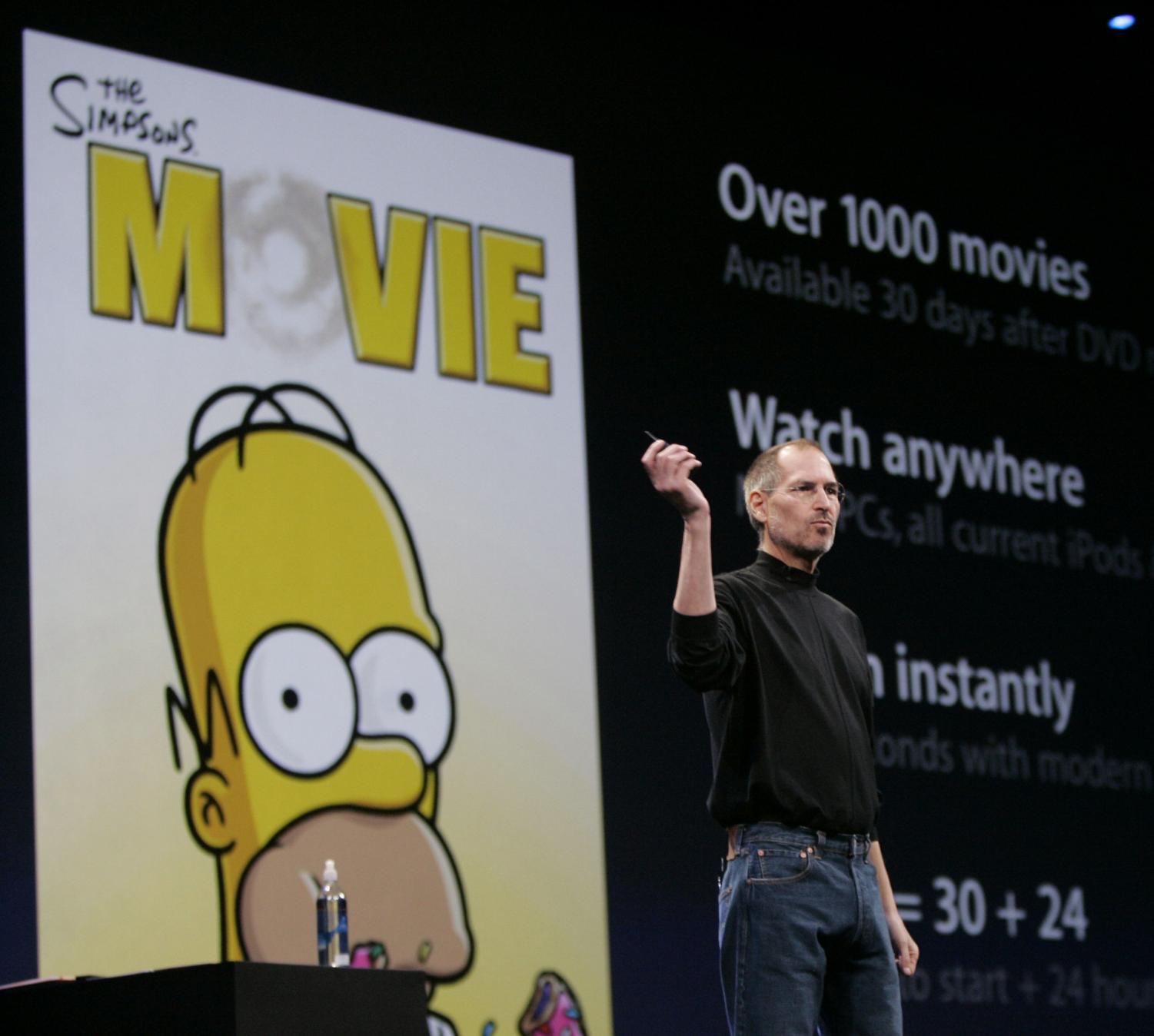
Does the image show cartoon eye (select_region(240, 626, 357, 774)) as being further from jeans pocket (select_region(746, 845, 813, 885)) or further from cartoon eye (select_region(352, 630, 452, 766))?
jeans pocket (select_region(746, 845, 813, 885))

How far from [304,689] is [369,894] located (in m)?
0.47

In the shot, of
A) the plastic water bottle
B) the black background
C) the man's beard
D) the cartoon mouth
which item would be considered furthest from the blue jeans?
the black background

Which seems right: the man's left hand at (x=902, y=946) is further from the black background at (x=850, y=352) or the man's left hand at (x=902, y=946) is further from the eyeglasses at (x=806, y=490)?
the black background at (x=850, y=352)

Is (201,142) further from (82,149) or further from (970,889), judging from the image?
(970,889)

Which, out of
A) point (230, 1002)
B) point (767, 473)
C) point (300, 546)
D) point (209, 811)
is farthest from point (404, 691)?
point (230, 1002)

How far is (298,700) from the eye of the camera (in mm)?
4285

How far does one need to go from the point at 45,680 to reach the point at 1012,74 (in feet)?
11.6

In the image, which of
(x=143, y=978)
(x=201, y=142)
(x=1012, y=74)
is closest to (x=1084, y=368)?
(x=1012, y=74)

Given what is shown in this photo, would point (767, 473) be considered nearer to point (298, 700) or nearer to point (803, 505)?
point (803, 505)

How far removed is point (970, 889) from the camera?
5305 millimetres

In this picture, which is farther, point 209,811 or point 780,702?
point 209,811

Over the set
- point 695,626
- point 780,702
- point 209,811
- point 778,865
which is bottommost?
point 778,865

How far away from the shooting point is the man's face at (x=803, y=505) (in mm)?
3002

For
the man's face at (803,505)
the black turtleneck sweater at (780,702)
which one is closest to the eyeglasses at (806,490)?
the man's face at (803,505)
